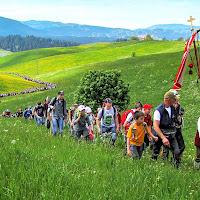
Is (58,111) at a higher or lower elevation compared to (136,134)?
lower

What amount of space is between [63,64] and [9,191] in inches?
4758

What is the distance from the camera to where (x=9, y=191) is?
351 centimetres

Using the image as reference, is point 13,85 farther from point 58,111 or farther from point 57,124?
point 58,111

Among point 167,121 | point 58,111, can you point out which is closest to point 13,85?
point 58,111

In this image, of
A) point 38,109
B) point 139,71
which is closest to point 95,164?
point 38,109

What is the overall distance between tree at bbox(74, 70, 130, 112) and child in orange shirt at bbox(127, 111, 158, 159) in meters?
19.4

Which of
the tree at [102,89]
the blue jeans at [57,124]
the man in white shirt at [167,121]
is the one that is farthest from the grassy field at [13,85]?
the man in white shirt at [167,121]

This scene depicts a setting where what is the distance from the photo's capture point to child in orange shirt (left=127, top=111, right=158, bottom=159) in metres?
7.33

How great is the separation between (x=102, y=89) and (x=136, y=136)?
19911mm

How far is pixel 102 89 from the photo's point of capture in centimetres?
2730

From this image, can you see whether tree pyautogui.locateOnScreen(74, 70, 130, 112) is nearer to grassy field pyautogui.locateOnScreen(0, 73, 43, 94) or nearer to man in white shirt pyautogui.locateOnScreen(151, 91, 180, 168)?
man in white shirt pyautogui.locateOnScreen(151, 91, 180, 168)

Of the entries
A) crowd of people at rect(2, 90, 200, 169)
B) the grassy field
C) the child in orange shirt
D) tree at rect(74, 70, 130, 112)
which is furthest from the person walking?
the grassy field

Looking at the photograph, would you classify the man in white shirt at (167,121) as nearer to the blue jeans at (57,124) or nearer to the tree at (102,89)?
the blue jeans at (57,124)

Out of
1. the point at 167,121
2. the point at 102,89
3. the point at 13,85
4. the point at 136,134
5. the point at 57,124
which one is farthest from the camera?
the point at 13,85
